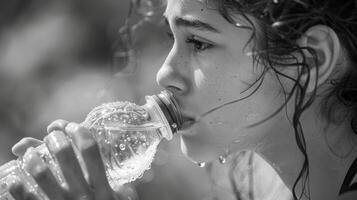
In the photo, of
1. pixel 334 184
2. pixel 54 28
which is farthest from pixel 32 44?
pixel 334 184

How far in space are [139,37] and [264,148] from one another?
110cm

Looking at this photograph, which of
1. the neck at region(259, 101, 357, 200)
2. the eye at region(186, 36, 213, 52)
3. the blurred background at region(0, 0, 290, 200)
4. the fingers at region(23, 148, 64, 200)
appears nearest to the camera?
the fingers at region(23, 148, 64, 200)

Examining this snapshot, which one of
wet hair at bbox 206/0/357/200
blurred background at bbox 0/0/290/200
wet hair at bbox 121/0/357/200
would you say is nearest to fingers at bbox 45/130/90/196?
wet hair at bbox 121/0/357/200

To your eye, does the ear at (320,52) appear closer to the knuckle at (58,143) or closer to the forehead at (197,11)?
the forehead at (197,11)

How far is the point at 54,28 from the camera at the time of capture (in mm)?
2711

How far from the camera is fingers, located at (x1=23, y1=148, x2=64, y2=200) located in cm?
129

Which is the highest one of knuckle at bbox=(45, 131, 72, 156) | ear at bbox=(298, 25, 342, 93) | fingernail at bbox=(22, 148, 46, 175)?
ear at bbox=(298, 25, 342, 93)

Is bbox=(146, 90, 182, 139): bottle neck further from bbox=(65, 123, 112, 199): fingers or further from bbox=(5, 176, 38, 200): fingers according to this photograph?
bbox=(5, 176, 38, 200): fingers

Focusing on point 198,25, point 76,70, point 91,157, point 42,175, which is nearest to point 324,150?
point 198,25

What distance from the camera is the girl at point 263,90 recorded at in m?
1.31

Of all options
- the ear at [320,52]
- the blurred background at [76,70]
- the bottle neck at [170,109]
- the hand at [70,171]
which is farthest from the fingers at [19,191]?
the blurred background at [76,70]

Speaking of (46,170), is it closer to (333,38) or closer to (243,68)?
(243,68)

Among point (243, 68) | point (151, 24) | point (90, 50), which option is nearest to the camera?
point (243, 68)

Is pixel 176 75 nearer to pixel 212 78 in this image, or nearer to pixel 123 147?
pixel 212 78
